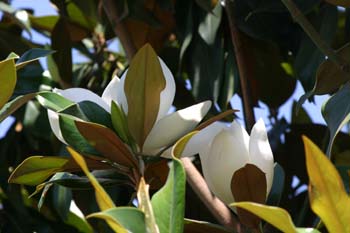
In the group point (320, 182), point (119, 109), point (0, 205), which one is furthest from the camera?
point (0, 205)

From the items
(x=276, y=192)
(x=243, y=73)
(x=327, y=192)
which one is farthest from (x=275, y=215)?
(x=243, y=73)

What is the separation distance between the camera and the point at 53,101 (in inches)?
32.9

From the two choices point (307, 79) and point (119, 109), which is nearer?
point (119, 109)

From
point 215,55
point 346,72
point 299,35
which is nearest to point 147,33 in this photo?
point 215,55

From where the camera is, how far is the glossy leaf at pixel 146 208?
0.66 m

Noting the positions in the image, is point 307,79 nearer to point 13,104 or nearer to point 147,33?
point 147,33

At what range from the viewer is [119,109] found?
0.80 m

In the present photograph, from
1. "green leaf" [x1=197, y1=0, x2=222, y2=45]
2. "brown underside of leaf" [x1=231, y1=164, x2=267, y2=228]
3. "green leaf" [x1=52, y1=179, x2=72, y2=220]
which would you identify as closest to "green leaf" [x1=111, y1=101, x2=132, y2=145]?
"brown underside of leaf" [x1=231, y1=164, x2=267, y2=228]

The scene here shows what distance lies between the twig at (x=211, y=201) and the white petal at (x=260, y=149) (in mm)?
299

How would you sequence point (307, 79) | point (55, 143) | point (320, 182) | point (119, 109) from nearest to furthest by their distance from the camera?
point (320, 182)
point (119, 109)
point (307, 79)
point (55, 143)

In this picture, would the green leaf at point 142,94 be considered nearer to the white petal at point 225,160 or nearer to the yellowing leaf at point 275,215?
the white petal at point 225,160

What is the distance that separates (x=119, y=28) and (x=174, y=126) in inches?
25.7

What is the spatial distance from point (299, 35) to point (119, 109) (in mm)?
738

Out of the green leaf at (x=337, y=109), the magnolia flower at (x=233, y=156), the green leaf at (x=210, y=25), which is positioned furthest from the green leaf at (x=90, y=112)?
the green leaf at (x=210, y=25)
